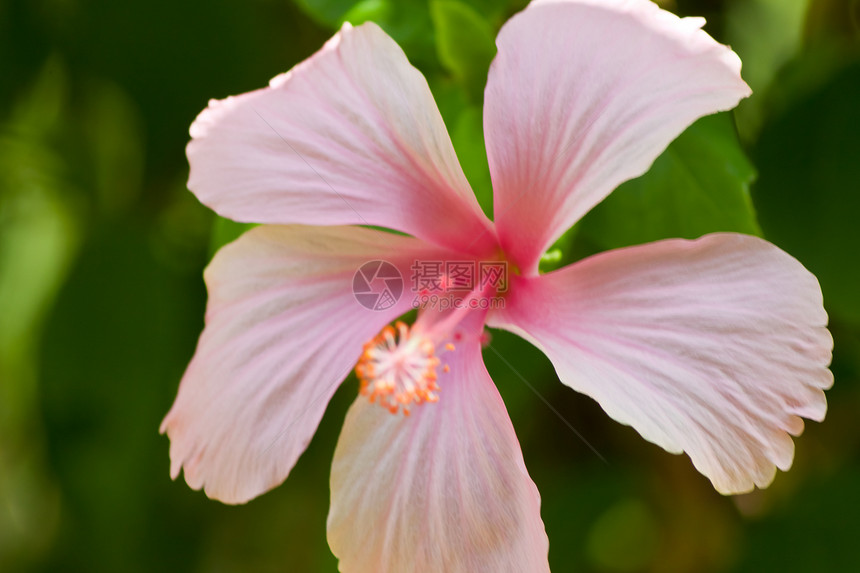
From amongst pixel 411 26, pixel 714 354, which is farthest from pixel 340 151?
pixel 714 354

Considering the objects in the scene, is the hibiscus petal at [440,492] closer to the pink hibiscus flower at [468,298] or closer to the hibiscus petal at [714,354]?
the pink hibiscus flower at [468,298]

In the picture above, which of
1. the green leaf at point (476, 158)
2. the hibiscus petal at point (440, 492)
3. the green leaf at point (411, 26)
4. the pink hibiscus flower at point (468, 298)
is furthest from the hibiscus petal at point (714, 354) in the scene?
the green leaf at point (411, 26)

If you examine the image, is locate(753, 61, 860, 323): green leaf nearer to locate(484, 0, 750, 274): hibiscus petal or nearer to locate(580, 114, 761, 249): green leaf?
locate(580, 114, 761, 249): green leaf

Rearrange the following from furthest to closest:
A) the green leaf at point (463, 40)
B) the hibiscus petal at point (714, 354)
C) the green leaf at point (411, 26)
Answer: the green leaf at point (411, 26), the green leaf at point (463, 40), the hibiscus petal at point (714, 354)

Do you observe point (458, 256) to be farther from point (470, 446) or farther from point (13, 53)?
point (13, 53)

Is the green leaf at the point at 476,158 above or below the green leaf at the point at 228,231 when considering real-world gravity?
above

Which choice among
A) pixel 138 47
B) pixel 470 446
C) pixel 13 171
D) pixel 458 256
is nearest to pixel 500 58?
pixel 458 256

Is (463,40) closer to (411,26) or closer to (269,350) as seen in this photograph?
(411,26)
